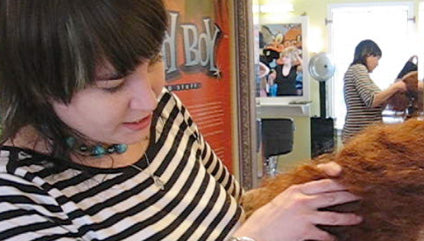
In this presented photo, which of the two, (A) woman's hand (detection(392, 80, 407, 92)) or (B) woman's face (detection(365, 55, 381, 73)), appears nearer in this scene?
(A) woman's hand (detection(392, 80, 407, 92))

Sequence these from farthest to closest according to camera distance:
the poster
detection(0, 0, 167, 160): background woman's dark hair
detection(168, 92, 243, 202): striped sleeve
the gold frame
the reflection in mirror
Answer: the reflection in mirror → the gold frame → the poster → detection(168, 92, 243, 202): striped sleeve → detection(0, 0, 167, 160): background woman's dark hair

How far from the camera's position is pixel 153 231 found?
0.71 meters

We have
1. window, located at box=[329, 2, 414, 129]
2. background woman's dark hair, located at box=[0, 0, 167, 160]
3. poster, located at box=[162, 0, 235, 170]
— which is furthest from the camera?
window, located at box=[329, 2, 414, 129]

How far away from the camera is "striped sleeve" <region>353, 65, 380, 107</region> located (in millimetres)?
2449

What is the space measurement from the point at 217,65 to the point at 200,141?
1293 millimetres

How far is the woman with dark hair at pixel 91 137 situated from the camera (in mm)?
586

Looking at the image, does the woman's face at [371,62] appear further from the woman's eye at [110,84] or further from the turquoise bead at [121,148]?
the woman's eye at [110,84]

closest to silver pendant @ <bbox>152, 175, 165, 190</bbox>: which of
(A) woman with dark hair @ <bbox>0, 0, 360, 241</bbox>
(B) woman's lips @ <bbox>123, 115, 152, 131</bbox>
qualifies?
(A) woman with dark hair @ <bbox>0, 0, 360, 241</bbox>

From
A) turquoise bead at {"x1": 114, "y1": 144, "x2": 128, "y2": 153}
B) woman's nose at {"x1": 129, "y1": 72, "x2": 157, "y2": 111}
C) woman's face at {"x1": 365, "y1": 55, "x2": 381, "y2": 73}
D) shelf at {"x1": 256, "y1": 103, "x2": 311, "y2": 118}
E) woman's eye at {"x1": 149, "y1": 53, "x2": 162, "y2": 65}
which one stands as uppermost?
woman's eye at {"x1": 149, "y1": 53, "x2": 162, "y2": 65}

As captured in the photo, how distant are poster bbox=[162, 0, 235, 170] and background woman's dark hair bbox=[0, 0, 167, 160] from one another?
121 cm

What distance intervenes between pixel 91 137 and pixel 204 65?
1.45 meters

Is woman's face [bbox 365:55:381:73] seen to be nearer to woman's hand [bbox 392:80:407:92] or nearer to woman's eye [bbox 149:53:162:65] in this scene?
woman's hand [bbox 392:80:407:92]

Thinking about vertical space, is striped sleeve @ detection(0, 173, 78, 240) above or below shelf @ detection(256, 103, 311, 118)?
above

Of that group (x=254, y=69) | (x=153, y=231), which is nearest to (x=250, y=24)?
(x=254, y=69)
